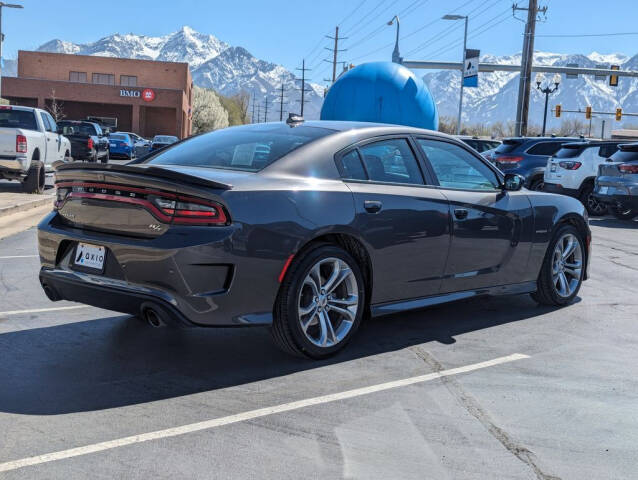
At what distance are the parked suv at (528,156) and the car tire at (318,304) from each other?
51.3ft

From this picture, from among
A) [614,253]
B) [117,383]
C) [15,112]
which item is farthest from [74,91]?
[117,383]

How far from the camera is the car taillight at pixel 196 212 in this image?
445 cm

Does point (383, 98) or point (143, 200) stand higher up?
point (383, 98)

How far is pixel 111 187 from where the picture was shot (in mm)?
4719

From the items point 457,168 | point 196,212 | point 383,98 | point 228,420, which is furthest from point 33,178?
point 228,420

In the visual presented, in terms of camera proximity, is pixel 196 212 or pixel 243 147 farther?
pixel 243 147

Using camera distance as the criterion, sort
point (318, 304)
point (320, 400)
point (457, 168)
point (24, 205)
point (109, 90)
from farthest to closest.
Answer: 1. point (109, 90)
2. point (24, 205)
3. point (457, 168)
4. point (318, 304)
5. point (320, 400)

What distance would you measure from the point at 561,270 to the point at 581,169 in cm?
1196

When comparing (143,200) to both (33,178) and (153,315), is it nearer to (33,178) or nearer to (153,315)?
(153,315)

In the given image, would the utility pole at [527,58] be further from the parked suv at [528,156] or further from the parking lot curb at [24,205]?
the parking lot curb at [24,205]

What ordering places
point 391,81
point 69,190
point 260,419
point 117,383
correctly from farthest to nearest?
1. point 391,81
2. point 69,190
3. point 117,383
4. point 260,419

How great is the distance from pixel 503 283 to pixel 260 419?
3.08 metres

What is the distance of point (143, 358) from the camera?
5047mm

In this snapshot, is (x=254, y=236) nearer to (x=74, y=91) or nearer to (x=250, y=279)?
(x=250, y=279)
